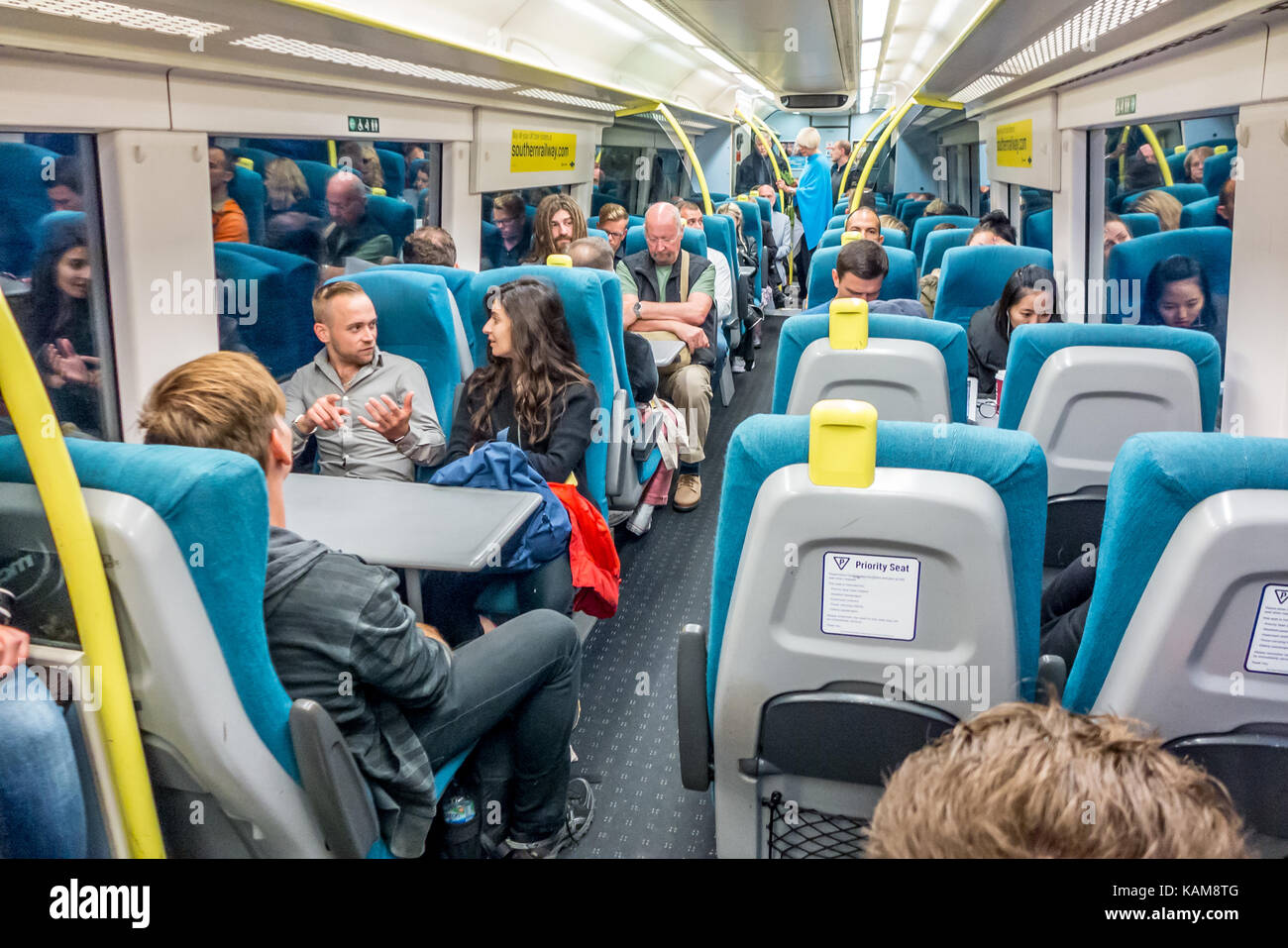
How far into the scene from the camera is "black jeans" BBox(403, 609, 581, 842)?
2158 millimetres

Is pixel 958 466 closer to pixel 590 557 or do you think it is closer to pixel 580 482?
pixel 590 557

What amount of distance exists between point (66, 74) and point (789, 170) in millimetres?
15046

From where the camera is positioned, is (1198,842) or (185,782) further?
(185,782)

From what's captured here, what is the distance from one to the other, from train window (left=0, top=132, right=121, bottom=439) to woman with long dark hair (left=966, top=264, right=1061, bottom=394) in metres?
3.05

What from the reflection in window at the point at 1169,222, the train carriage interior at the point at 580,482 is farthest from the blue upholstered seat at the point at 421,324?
the reflection in window at the point at 1169,222

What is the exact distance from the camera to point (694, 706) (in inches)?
78.1

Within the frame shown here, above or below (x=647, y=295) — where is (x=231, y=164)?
above

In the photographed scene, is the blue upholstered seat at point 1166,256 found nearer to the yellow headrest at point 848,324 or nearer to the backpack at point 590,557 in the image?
the yellow headrest at point 848,324

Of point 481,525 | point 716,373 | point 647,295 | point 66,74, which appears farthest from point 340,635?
point 716,373

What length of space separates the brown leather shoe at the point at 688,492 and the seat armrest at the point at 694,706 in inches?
129

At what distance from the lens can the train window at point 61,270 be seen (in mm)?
2893

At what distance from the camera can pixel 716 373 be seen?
22.3ft

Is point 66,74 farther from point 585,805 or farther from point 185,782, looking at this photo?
point 585,805

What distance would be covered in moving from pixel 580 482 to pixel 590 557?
1.89ft
